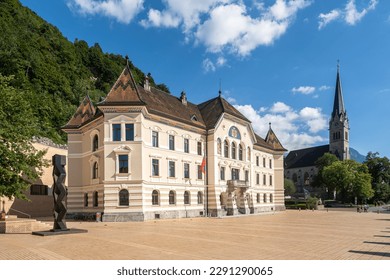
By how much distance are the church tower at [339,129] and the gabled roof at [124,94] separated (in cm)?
10360

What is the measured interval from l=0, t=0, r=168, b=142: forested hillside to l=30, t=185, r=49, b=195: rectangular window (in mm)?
13744

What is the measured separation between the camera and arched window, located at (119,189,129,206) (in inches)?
1287

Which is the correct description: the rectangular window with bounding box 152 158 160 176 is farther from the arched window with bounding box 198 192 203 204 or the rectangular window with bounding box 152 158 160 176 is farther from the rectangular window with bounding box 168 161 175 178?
the arched window with bounding box 198 192 203 204

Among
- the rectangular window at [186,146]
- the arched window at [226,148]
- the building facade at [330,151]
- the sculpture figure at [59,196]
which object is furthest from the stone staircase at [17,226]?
the building facade at [330,151]

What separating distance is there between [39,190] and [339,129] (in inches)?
4303

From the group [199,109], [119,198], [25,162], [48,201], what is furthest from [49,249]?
[199,109]

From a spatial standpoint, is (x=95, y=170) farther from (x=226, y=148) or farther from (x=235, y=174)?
(x=235, y=174)

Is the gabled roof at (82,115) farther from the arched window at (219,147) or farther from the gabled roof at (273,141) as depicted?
the gabled roof at (273,141)

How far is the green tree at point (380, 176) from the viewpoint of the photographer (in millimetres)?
91375

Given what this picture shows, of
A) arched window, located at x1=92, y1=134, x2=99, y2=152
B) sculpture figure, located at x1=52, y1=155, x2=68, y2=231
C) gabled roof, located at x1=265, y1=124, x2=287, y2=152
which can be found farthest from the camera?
gabled roof, located at x1=265, y1=124, x2=287, y2=152

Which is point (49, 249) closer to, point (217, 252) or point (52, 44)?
point (217, 252)

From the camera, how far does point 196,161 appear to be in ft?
133

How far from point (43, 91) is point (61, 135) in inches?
563

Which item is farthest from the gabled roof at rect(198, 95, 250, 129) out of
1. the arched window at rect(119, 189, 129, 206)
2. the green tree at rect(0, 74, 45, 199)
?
the green tree at rect(0, 74, 45, 199)
